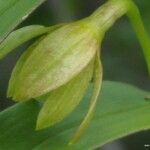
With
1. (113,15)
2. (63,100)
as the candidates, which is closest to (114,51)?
(113,15)

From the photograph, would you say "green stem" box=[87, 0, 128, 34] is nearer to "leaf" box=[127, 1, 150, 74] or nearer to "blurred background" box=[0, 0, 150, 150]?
"leaf" box=[127, 1, 150, 74]

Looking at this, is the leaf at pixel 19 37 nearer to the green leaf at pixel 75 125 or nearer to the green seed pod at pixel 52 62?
the green seed pod at pixel 52 62

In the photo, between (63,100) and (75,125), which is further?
(75,125)

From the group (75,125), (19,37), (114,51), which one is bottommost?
(114,51)

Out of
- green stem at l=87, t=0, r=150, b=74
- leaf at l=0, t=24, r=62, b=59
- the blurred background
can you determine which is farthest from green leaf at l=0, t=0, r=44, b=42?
the blurred background

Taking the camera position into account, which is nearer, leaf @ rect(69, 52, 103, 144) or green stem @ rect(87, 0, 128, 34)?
leaf @ rect(69, 52, 103, 144)

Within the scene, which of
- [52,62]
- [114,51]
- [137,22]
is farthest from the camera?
[114,51]

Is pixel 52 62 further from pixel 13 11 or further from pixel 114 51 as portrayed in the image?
pixel 114 51
